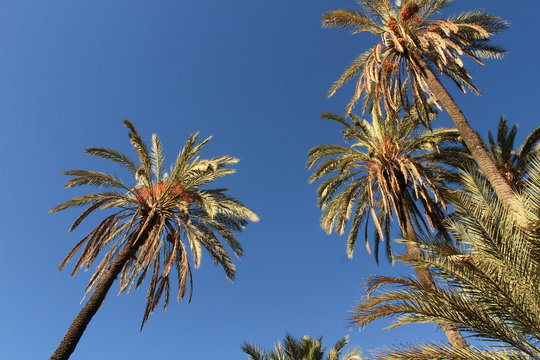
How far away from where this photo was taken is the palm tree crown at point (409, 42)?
12.2 metres

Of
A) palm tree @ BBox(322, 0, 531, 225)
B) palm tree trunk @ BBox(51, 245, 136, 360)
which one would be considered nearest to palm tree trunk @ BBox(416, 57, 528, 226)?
palm tree @ BBox(322, 0, 531, 225)

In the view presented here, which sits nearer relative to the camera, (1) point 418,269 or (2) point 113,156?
(1) point 418,269

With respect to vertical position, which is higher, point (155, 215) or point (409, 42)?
point (409, 42)

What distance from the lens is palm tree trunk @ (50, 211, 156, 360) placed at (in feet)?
28.4

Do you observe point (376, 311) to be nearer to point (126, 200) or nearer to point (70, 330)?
point (70, 330)

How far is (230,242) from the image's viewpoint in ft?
46.0

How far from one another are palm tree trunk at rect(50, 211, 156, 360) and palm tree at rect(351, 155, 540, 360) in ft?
24.3

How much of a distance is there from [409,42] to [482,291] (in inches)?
359

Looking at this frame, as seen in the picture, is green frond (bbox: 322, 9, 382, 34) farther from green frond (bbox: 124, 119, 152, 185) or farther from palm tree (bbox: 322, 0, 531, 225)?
green frond (bbox: 124, 119, 152, 185)

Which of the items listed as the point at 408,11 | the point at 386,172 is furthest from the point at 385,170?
the point at 408,11

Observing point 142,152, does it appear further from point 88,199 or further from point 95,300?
point 95,300

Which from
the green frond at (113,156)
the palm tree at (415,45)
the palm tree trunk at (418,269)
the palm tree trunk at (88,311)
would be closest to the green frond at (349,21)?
the palm tree at (415,45)

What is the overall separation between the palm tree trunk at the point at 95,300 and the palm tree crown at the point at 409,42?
9291 mm

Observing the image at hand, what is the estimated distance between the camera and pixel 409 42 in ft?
38.0
